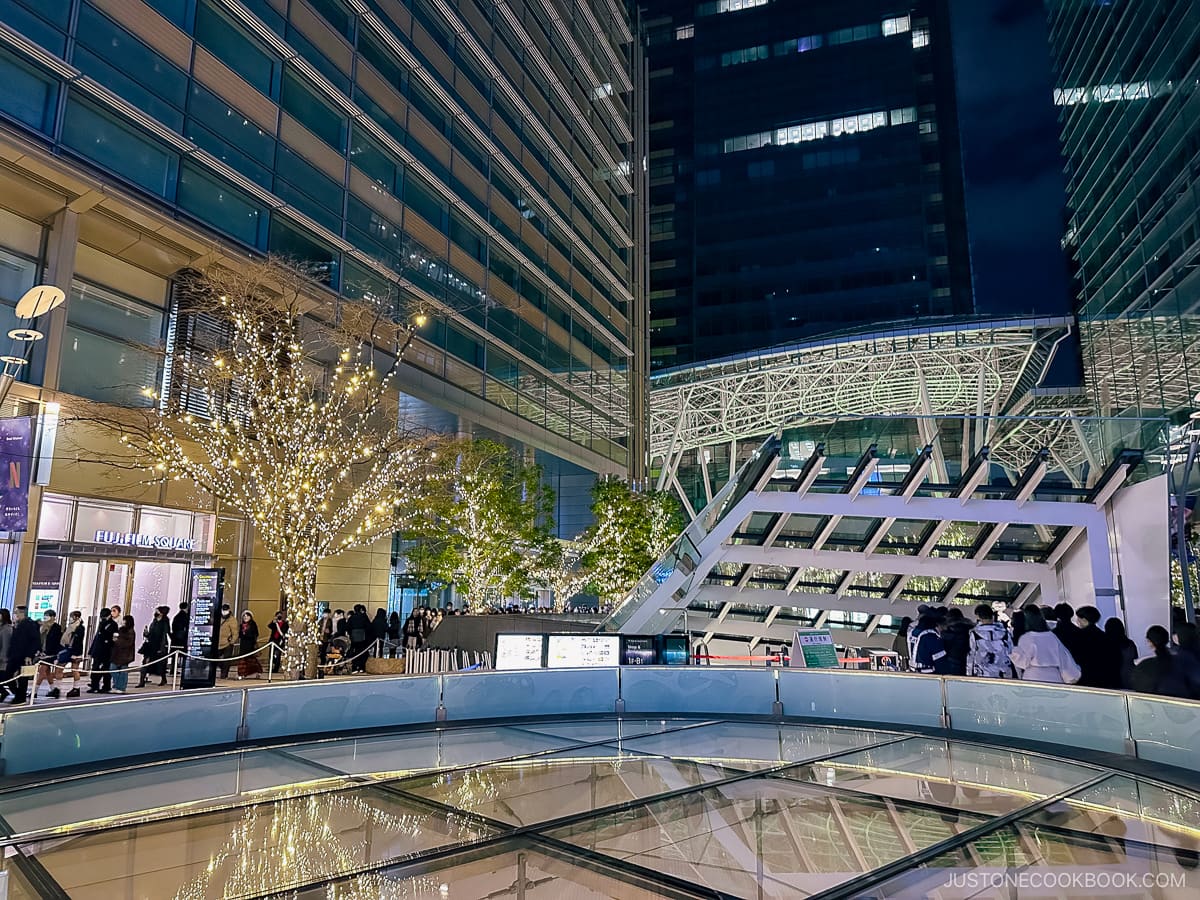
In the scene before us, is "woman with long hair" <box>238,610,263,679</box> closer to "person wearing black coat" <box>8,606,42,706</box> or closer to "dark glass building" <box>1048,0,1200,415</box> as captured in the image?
"person wearing black coat" <box>8,606,42,706</box>

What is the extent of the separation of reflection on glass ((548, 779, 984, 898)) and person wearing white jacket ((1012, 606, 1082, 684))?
3.75 metres

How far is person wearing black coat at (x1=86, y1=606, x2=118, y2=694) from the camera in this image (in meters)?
13.4

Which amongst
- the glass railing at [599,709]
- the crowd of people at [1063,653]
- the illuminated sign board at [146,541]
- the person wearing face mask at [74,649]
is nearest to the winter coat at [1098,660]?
the crowd of people at [1063,653]

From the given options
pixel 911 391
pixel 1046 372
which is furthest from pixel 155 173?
pixel 911 391

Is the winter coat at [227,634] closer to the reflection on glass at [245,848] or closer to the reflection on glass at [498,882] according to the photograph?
the reflection on glass at [245,848]

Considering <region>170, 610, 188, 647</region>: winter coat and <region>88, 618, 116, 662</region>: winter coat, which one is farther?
<region>170, 610, 188, 647</region>: winter coat

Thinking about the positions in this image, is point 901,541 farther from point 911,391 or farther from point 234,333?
point 911,391

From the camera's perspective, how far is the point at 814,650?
549 inches

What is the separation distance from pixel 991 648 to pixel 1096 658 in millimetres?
1159

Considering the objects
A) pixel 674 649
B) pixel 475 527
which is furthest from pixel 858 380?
pixel 674 649

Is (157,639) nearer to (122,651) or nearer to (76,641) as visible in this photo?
(122,651)

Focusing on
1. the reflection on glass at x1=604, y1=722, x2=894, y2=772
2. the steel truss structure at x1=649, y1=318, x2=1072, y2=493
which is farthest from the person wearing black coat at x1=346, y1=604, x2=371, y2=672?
the steel truss structure at x1=649, y1=318, x2=1072, y2=493

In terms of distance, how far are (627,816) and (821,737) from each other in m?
4.25

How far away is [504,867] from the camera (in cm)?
467
